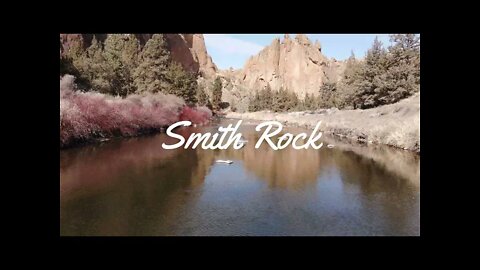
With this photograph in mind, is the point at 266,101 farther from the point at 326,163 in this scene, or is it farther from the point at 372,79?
the point at 326,163

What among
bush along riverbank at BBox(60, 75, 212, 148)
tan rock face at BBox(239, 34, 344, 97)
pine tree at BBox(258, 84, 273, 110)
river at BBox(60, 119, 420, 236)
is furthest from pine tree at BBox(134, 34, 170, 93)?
tan rock face at BBox(239, 34, 344, 97)

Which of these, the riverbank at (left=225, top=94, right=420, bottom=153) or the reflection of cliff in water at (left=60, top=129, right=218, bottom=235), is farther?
the riverbank at (left=225, top=94, right=420, bottom=153)

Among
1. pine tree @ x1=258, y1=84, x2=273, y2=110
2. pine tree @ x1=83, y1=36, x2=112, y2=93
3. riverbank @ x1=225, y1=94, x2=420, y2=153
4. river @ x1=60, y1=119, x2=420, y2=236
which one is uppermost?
pine tree @ x1=258, y1=84, x2=273, y2=110

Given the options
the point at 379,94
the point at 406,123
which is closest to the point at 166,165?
the point at 406,123

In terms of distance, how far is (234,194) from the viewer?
31.3 ft

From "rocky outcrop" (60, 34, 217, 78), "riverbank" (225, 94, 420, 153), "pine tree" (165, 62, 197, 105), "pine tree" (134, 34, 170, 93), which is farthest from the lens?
"rocky outcrop" (60, 34, 217, 78)

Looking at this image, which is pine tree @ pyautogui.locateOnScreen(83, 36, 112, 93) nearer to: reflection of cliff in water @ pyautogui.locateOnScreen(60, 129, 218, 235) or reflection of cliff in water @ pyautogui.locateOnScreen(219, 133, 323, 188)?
reflection of cliff in water @ pyautogui.locateOnScreen(60, 129, 218, 235)

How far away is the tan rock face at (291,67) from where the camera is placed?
10706cm

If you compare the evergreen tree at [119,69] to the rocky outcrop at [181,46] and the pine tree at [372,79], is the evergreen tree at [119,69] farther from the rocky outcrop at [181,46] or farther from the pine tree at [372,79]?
the pine tree at [372,79]

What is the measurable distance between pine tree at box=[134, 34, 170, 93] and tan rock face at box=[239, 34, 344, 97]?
2917 inches

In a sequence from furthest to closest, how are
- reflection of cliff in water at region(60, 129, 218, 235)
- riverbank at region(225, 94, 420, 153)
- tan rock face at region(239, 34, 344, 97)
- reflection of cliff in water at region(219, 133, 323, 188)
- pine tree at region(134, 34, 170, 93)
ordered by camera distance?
tan rock face at region(239, 34, 344, 97)
pine tree at region(134, 34, 170, 93)
riverbank at region(225, 94, 420, 153)
reflection of cliff in water at region(219, 133, 323, 188)
reflection of cliff in water at region(60, 129, 218, 235)

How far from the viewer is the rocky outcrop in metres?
34.1
